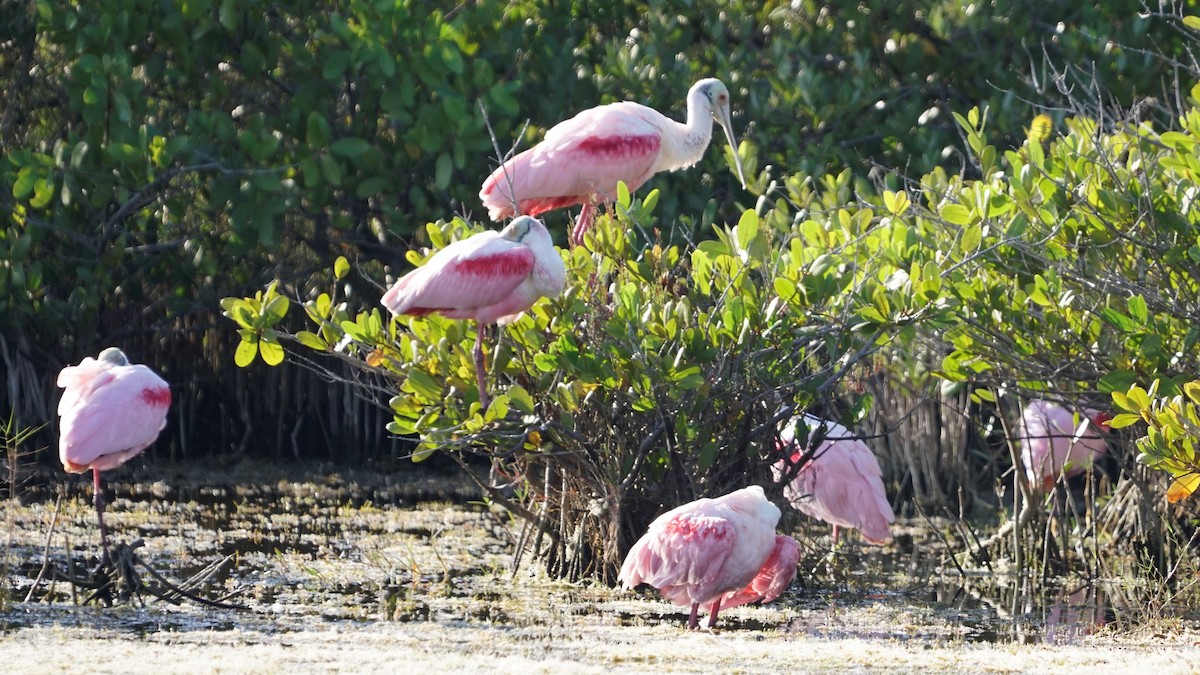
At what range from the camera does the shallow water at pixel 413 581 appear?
18.7 feet

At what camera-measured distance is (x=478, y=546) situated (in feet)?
24.8

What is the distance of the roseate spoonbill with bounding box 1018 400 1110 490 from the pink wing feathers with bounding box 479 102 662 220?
196cm

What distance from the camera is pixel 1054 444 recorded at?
7.60m

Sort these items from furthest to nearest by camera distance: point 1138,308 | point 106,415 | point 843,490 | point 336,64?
point 336,64
point 843,490
point 106,415
point 1138,308

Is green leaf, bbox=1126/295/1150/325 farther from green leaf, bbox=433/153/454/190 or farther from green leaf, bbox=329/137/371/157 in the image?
green leaf, bbox=329/137/371/157

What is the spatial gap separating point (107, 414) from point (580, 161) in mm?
2155

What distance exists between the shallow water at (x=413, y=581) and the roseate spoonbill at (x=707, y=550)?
22 centimetres

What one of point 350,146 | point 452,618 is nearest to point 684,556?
point 452,618

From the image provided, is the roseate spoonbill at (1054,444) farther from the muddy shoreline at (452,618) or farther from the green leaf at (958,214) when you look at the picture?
the green leaf at (958,214)

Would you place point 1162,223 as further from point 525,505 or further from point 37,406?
point 37,406

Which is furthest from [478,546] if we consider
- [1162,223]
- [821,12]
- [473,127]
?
[821,12]

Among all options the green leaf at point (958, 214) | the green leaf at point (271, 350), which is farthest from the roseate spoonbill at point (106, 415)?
the green leaf at point (958, 214)

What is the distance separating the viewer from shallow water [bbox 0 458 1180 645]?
5.71 m

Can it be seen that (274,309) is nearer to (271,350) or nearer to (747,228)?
(271,350)
